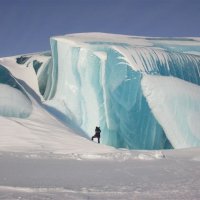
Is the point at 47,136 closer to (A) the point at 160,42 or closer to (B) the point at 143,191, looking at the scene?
(B) the point at 143,191

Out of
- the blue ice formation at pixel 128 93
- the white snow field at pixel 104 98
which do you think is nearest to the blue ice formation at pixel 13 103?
the white snow field at pixel 104 98

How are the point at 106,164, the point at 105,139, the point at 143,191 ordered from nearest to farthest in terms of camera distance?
the point at 143,191, the point at 106,164, the point at 105,139

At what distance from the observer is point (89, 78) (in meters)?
16.1

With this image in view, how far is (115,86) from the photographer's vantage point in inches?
615

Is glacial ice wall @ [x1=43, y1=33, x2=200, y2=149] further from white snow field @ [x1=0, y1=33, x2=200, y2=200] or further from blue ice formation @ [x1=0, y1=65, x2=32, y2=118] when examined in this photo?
blue ice formation @ [x1=0, y1=65, x2=32, y2=118]

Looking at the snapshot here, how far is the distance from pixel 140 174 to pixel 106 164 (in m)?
1.23

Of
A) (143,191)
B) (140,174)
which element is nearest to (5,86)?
(140,174)

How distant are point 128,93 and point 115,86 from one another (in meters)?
0.64

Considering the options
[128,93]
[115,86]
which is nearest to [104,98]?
[115,86]

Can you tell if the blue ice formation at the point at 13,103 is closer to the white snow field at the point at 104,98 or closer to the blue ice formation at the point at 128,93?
the white snow field at the point at 104,98

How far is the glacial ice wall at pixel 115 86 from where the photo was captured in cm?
1519

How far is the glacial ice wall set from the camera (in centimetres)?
1519

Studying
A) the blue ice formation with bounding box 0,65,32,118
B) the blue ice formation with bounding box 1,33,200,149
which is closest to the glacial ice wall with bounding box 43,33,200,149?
the blue ice formation with bounding box 1,33,200,149

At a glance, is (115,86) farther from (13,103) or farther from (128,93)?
(13,103)
